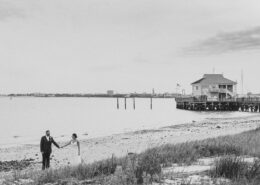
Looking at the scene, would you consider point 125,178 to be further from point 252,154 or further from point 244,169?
point 252,154

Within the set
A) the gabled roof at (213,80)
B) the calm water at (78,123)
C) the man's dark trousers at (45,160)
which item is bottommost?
the calm water at (78,123)

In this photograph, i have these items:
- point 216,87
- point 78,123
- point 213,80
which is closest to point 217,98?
point 216,87

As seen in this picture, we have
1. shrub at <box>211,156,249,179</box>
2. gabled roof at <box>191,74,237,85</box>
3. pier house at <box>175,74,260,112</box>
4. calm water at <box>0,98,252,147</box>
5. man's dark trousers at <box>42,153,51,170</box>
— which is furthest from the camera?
gabled roof at <box>191,74,237,85</box>

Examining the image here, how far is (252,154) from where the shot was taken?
8781 mm

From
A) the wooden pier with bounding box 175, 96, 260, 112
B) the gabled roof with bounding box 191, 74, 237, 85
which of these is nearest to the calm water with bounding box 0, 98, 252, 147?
the wooden pier with bounding box 175, 96, 260, 112

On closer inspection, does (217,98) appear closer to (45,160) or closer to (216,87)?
(216,87)

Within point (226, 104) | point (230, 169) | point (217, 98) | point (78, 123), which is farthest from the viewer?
point (217, 98)

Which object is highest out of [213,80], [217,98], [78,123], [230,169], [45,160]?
[213,80]

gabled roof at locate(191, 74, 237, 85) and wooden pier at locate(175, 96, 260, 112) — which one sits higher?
gabled roof at locate(191, 74, 237, 85)

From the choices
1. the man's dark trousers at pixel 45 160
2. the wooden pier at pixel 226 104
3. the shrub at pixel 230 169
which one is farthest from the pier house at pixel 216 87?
the shrub at pixel 230 169

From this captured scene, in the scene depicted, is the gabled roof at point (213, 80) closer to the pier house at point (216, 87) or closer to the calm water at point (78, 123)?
the pier house at point (216, 87)

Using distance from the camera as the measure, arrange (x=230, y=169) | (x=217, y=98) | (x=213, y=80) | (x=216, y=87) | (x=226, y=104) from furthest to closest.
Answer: (x=213, y=80) → (x=216, y=87) → (x=217, y=98) → (x=226, y=104) → (x=230, y=169)

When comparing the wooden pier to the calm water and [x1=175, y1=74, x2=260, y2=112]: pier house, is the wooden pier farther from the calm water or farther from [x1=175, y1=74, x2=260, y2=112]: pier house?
the calm water

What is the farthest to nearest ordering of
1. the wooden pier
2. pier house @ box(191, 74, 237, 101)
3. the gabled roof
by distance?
1. the gabled roof
2. pier house @ box(191, 74, 237, 101)
3. the wooden pier
